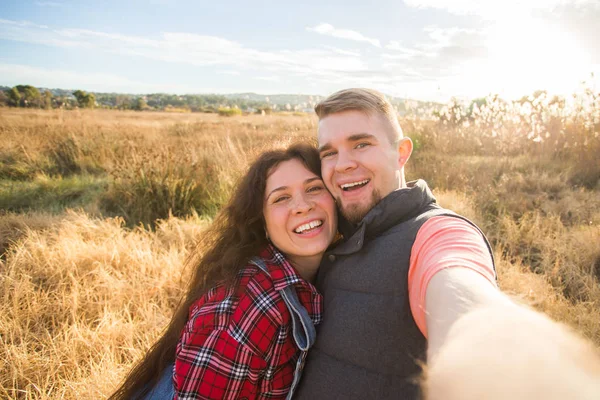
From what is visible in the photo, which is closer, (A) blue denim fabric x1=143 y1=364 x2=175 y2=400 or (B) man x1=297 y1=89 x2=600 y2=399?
(B) man x1=297 y1=89 x2=600 y2=399

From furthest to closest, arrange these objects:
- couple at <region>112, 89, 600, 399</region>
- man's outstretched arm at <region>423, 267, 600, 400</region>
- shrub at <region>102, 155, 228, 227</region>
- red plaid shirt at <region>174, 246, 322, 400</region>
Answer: shrub at <region>102, 155, 228, 227</region> → red plaid shirt at <region>174, 246, 322, 400</region> → couple at <region>112, 89, 600, 399</region> → man's outstretched arm at <region>423, 267, 600, 400</region>

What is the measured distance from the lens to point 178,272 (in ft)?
12.0

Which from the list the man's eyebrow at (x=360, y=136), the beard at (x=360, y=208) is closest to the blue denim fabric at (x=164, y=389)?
the beard at (x=360, y=208)

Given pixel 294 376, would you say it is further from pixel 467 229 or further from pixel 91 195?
pixel 91 195

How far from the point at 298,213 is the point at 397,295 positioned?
2.60 ft

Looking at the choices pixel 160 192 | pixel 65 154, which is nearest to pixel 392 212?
pixel 160 192

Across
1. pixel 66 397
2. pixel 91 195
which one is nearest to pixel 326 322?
pixel 66 397

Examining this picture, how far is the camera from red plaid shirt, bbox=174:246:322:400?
1.44 meters

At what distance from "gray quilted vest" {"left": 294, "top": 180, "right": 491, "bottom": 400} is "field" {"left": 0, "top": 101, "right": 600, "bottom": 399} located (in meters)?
0.44

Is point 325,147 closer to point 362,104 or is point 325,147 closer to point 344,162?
point 344,162

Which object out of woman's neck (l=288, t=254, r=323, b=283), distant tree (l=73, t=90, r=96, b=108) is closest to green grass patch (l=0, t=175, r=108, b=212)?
woman's neck (l=288, t=254, r=323, b=283)

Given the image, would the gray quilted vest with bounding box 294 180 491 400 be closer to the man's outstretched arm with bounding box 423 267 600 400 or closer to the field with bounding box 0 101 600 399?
the field with bounding box 0 101 600 399

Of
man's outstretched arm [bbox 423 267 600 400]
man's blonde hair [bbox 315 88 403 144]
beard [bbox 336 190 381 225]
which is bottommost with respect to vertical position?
beard [bbox 336 190 381 225]

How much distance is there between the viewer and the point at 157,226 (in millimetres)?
5309
